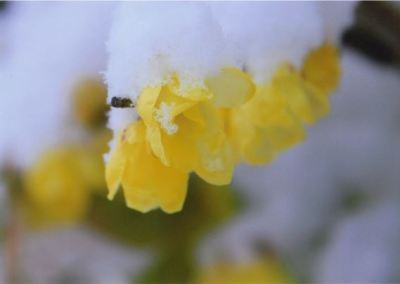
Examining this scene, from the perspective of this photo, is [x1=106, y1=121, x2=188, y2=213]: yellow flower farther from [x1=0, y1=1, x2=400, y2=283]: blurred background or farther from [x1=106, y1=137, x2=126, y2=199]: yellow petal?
[x1=0, y1=1, x2=400, y2=283]: blurred background

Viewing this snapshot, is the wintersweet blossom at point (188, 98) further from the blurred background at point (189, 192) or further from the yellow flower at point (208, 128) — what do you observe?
the blurred background at point (189, 192)

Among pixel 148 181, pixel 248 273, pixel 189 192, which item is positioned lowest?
pixel 248 273

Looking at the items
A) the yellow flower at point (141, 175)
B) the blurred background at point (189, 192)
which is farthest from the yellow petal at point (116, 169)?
the blurred background at point (189, 192)

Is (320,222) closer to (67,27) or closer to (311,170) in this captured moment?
(311,170)

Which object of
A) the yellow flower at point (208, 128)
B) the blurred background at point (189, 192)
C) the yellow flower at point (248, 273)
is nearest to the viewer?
the yellow flower at point (208, 128)

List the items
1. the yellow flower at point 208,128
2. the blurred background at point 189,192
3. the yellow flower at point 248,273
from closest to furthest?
the yellow flower at point 208,128 → the blurred background at point 189,192 → the yellow flower at point 248,273

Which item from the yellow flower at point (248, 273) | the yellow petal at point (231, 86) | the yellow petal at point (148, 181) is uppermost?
the yellow petal at point (231, 86)

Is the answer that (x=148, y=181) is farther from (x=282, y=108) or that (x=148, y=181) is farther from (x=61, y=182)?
(x=61, y=182)

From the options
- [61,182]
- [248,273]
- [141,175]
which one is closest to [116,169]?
[141,175]
